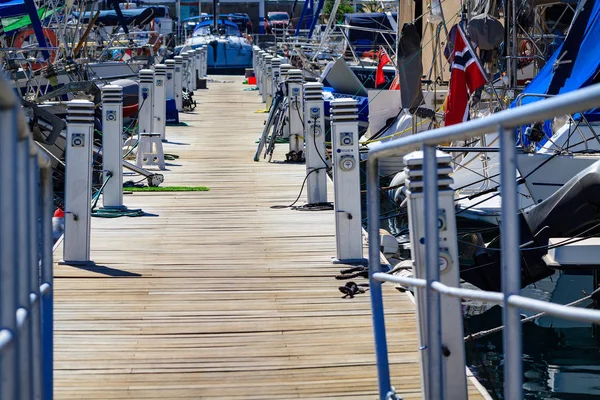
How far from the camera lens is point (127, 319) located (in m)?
6.42

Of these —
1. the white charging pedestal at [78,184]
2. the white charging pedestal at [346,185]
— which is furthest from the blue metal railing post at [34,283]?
the white charging pedestal at [346,185]

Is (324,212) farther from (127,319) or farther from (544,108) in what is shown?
(544,108)

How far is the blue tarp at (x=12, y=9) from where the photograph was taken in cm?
2377

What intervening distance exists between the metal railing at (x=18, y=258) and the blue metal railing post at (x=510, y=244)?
1.40 metres

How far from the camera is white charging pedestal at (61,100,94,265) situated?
791 cm

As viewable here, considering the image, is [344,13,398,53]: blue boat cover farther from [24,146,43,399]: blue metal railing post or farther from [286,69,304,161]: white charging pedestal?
[24,146,43,399]: blue metal railing post

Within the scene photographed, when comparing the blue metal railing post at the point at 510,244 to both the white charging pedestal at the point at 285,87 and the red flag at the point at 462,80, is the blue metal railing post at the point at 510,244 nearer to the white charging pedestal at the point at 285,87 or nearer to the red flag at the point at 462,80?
the red flag at the point at 462,80

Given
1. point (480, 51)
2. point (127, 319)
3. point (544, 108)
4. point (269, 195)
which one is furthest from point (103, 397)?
point (480, 51)

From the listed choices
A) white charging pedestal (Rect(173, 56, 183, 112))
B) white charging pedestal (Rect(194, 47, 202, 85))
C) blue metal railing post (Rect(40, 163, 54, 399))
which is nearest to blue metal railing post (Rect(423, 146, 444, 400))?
blue metal railing post (Rect(40, 163, 54, 399))

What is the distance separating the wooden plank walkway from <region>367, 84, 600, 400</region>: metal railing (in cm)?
137

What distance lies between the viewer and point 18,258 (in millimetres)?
2900

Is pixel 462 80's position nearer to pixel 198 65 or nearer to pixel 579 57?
pixel 579 57

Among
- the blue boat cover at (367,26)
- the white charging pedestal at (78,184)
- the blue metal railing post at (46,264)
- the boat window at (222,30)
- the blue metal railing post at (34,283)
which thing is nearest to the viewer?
the blue metal railing post at (34,283)

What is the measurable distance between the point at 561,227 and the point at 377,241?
487cm
